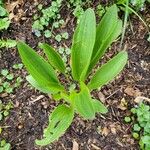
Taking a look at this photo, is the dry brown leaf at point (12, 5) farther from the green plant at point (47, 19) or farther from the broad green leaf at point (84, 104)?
the broad green leaf at point (84, 104)

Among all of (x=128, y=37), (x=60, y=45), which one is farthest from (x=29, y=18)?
(x=128, y=37)

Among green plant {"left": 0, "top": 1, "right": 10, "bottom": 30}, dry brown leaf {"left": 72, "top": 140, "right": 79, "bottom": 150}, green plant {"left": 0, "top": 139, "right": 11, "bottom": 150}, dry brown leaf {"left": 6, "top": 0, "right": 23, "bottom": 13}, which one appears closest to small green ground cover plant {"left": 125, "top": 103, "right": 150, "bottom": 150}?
dry brown leaf {"left": 72, "top": 140, "right": 79, "bottom": 150}

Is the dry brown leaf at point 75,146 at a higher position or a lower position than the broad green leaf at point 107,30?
lower

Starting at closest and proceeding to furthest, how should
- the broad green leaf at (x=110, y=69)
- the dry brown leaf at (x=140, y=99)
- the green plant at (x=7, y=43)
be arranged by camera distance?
the broad green leaf at (x=110, y=69), the dry brown leaf at (x=140, y=99), the green plant at (x=7, y=43)

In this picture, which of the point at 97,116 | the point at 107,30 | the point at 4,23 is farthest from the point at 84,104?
Result: the point at 4,23

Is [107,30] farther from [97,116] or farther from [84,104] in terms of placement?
[97,116]

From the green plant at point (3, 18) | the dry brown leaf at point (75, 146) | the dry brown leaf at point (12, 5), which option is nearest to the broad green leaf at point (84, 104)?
the dry brown leaf at point (75, 146)

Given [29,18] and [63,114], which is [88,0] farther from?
[63,114]
